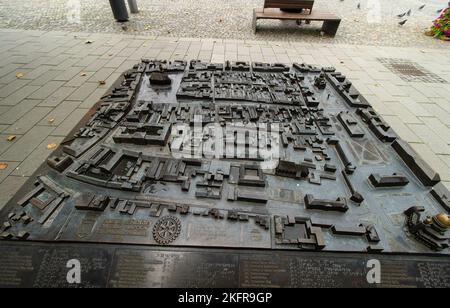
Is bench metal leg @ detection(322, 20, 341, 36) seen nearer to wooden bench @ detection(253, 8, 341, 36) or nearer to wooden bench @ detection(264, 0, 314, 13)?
wooden bench @ detection(253, 8, 341, 36)

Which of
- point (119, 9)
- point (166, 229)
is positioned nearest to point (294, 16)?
point (119, 9)

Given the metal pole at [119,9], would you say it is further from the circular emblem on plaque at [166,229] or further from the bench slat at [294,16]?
the circular emblem on plaque at [166,229]

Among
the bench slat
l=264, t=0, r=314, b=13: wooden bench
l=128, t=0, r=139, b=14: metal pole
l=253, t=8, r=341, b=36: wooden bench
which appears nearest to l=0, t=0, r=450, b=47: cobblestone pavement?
l=128, t=0, r=139, b=14: metal pole

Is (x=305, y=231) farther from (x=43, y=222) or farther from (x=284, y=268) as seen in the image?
(x=43, y=222)

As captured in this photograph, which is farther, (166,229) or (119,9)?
(119,9)

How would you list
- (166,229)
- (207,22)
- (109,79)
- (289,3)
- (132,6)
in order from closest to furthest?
1. (166,229)
2. (109,79)
3. (289,3)
4. (207,22)
5. (132,6)

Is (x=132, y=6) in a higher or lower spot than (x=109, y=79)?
higher

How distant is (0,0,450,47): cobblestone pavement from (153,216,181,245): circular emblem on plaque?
925 cm

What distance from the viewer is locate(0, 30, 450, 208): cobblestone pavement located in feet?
15.0

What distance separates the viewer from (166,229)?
2426mm

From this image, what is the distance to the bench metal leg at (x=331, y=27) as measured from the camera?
32.2ft

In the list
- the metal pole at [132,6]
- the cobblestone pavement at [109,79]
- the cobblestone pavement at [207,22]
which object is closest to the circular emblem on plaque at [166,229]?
the cobblestone pavement at [109,79]

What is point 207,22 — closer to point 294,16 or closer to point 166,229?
point 294,16

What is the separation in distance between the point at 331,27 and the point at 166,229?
11.5 m
